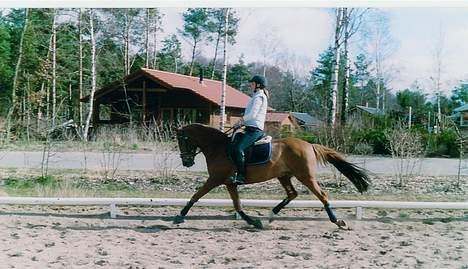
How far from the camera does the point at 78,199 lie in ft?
16.2

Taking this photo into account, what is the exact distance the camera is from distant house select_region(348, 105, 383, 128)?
5652 millimetres

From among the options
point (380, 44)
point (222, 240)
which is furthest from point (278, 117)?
point (222, 240)

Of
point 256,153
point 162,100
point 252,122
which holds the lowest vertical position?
point 256,153

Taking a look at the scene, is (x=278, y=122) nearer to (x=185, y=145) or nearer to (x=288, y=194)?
(x=288, y=194)

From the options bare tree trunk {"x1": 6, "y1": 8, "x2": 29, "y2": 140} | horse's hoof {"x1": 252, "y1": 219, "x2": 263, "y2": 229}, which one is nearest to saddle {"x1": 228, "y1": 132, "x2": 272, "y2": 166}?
horse's hoof {"x1": 252, "y1": 219, "x2": 263, "y2": 229}

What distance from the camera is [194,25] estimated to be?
480 cm

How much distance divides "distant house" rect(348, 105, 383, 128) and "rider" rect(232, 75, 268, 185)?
1709 millimetres

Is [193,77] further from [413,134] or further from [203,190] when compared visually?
[413,134]

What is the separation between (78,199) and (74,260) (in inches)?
57.5

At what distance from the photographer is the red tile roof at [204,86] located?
521cm

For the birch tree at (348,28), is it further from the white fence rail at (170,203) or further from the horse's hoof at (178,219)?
the horse's hoof at (178,219)

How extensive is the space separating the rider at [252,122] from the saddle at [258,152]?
0.05 meters

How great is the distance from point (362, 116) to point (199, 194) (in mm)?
2312

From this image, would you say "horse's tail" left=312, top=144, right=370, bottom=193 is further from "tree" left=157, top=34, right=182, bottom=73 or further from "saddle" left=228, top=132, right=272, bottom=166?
"tree" left=157, top=34, right=182, bottom=73
